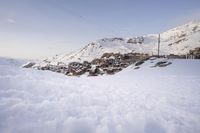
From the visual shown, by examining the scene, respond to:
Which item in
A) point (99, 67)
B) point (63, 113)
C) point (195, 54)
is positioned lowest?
point (99, 67)

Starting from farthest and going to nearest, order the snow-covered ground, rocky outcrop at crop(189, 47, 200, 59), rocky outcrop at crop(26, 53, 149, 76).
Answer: rocky outcrop at crop(26, 53, 149, 76)
rocky outcrop at crop(189, 47, 200, 59)
the snow-covered ground

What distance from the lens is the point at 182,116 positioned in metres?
7.11

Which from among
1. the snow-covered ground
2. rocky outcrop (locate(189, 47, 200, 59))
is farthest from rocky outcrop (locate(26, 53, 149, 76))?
the snow-covered ground

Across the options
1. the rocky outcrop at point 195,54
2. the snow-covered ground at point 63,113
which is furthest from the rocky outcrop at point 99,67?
the snow-covered ground at point 63,113

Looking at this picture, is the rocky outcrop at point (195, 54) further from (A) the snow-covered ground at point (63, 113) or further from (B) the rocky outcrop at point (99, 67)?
(A) the snow-covered ground at point (63, 113)

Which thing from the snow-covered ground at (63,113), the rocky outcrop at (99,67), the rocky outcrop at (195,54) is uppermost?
the snow-covered ground at (63,113)

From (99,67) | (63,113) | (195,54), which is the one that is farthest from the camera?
(99,67)

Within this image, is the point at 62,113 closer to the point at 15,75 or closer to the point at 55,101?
the point at 55,101

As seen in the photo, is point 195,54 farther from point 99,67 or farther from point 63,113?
point 63,113

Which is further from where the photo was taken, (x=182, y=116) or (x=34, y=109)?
(x=182, y=116)

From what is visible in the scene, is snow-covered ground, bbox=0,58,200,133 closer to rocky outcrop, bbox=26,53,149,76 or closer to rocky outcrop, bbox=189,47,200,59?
rocky outcrop, bbox=189,47,200,59

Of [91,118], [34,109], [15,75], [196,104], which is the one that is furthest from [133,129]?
[196,104]

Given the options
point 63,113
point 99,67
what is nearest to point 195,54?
point 99,67

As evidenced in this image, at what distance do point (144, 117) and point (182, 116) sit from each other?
5.94 ft
